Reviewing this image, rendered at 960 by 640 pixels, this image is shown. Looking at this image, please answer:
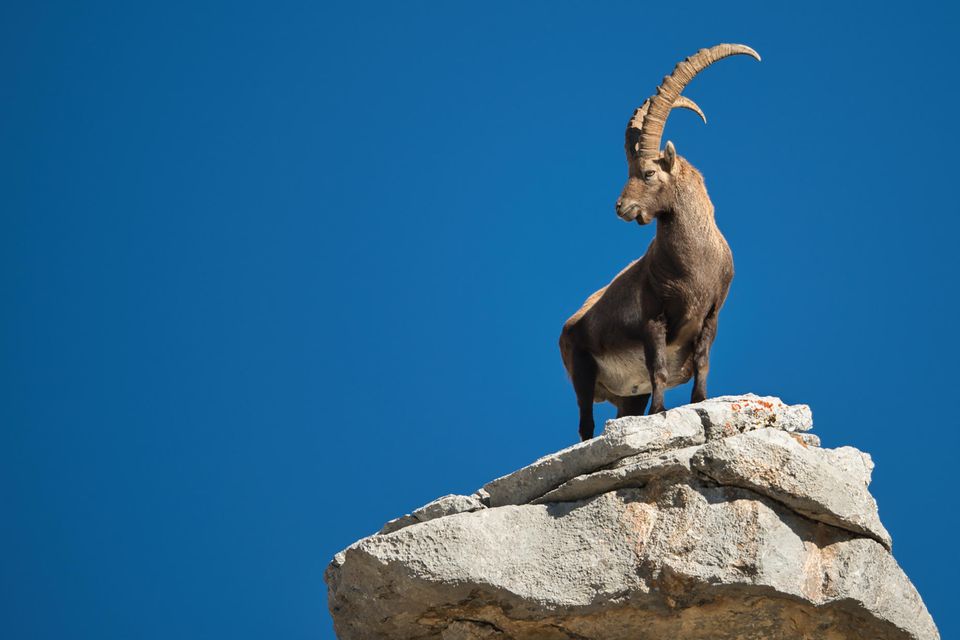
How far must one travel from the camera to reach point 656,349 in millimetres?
11898

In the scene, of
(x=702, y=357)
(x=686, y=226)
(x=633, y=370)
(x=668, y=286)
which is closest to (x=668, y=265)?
(x=668, y=286)

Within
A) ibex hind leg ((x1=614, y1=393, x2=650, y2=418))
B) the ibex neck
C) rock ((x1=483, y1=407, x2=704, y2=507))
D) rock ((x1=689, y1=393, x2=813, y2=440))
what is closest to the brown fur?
the ibex neck

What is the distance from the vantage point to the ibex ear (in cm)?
1185

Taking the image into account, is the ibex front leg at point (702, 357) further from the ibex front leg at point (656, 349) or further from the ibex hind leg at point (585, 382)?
the ibex hind leg at point (585, 382)

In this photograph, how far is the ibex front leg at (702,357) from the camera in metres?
12.1

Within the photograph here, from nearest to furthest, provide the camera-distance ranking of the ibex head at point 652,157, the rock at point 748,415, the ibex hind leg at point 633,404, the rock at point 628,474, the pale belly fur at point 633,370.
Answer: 1. the rock at point 628,474
2. the rock at point 748,415
3. the ibex head at point 652,157
4. the pale belly fur at point 633,370
5. the ibex hind leg at point 633,404

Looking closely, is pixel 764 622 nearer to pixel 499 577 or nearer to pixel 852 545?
pixel 852 545

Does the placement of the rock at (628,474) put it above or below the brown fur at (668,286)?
below

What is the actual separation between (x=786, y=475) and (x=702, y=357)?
2501 millimetres

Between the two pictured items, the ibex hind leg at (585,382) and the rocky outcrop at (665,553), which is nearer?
the rocky outcrop at (665,553)

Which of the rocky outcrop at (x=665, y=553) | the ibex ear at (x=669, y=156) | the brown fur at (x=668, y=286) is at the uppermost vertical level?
the ibex ear at (x=669, y=156)

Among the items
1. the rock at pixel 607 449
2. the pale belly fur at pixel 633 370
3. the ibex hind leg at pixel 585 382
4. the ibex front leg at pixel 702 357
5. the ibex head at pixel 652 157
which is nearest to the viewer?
the rock at pixel 607 449

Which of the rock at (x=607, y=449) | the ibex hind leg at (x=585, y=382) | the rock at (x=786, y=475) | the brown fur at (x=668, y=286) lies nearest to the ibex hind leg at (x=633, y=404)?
the ibex hind leg at (x=585, y=382)

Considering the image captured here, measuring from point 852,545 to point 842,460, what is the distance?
817mm
